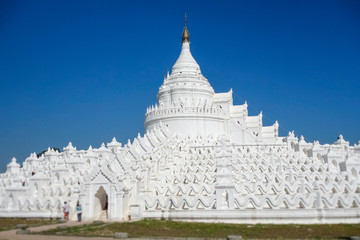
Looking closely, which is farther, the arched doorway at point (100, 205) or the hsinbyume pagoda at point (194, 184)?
the arched doorway at point (100, 205)

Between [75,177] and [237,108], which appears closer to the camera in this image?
[75,177]

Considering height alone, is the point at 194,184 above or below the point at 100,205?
above

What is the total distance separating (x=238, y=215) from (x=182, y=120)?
25.7 metres

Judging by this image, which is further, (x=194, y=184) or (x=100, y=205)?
(x=194, y=184)

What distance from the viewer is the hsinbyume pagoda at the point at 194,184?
61.4 feet

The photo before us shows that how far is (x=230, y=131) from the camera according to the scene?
45.9m

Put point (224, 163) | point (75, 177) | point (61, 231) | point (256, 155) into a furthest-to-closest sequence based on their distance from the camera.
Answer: point (256, 155)
point (75, 177)
point (224, 163)
point (61, 231)

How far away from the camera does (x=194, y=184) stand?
867 inches

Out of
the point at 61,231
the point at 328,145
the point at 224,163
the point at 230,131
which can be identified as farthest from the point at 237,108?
the point at 61,231

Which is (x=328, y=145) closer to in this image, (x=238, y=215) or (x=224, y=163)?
(x=224, y=163)

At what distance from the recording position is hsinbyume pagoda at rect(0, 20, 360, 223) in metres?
18.7

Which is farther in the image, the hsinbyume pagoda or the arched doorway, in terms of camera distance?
the arched doorway

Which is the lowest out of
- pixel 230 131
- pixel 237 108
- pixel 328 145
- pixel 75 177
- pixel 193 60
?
pixel 75 177

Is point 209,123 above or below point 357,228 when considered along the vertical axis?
above
